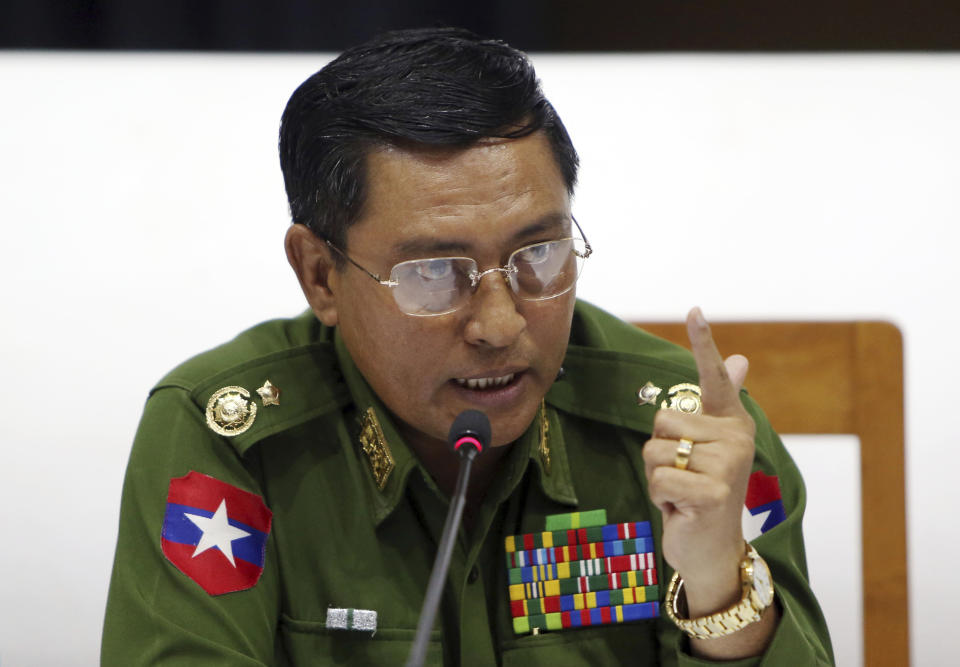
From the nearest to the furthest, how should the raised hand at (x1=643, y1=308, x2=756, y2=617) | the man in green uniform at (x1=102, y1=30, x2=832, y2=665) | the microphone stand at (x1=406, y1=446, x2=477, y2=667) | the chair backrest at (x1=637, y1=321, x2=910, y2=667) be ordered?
1. the microphone stand at (x1=406, y1=446, x2=477, y2=667)
2. the raised hand at (x1=643, y1=308, x2=756, y2=617)
3. the man in green uniform at (x1=102, y1=30, x2=832, y2=665)
4. the chair backrest at (x1=637, y1=321, x2=910, y2=667)

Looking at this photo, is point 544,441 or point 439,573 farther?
point 544,441

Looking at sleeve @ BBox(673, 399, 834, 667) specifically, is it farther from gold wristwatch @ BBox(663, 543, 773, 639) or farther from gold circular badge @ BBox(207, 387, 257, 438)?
gold circular badge @ BBox(207, 387, 257, 438)

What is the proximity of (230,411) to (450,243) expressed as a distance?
1.23ft

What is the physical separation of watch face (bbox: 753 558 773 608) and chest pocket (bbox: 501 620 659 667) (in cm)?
24

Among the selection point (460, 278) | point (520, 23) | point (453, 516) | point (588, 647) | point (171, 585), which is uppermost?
point (520, 23)

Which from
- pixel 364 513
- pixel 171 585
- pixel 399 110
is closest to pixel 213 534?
pixel 171 585

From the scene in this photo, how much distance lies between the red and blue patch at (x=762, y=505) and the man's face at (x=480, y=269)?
32 cm

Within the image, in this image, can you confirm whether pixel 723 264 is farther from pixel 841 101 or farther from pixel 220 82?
pixel 220 82

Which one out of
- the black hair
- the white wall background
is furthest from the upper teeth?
the white wall background

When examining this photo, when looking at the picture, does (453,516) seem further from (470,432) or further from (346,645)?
(346,645)

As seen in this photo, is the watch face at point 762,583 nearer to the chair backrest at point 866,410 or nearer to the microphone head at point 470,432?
the microphone head at point 470,432

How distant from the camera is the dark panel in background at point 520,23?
2.18 m

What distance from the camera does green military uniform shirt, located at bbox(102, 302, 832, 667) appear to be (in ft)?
4.14

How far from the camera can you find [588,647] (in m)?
1.34
